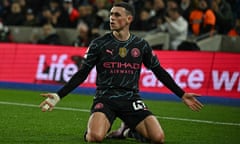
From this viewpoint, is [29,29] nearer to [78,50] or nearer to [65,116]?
[78,50]

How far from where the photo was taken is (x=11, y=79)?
20.2 metres

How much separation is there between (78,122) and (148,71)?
6343 mm

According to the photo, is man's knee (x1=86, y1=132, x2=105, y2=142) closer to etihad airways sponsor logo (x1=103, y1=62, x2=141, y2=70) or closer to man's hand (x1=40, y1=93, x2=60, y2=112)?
man's hand (x1=40, y1=93, x2=60, y2=112)

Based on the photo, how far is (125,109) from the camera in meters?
9.69

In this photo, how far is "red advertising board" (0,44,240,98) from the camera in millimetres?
17562

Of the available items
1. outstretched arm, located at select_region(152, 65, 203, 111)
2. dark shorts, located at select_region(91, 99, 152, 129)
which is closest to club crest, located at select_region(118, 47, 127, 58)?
outstretched arm, located at select_region(152, 65, 203, 111)

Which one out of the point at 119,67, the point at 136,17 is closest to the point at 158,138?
the point at 119,67

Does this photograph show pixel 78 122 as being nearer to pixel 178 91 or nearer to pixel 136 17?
pixel 178 91

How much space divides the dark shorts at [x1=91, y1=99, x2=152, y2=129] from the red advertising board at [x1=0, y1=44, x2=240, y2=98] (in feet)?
26.3

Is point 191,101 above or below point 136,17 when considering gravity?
below

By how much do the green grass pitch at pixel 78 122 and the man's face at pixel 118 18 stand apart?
1648 millimetres

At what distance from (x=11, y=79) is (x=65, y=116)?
7.43 m

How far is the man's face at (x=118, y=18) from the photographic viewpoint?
965 centimetres

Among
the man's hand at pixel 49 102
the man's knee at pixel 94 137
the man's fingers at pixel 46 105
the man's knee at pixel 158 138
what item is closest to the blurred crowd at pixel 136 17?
the man's knee at pixel 158 138
